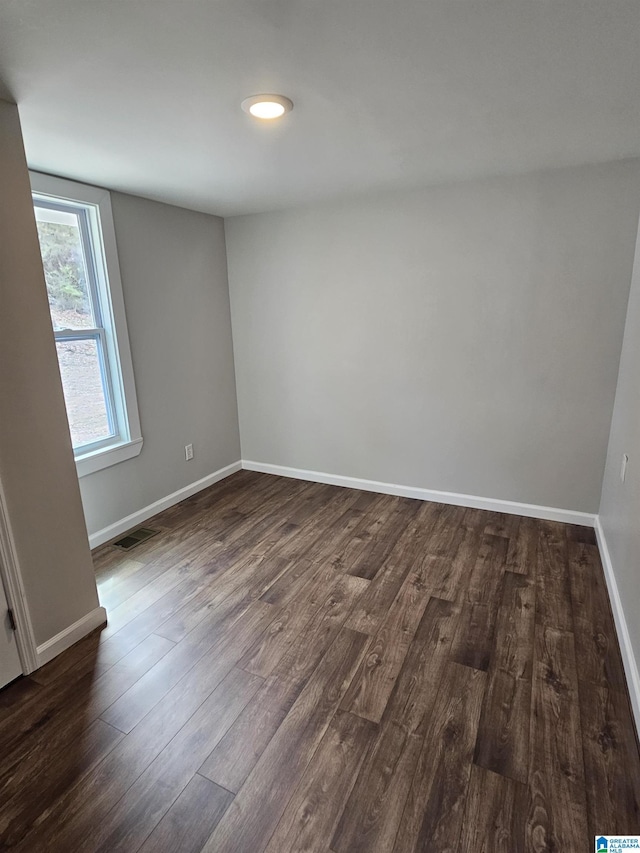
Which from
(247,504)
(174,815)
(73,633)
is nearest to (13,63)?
(73,633)

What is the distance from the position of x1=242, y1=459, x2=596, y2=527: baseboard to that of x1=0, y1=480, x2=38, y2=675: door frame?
2.45 meters

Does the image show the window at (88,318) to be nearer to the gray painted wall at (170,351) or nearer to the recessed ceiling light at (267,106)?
the gray painted wall at (170,351)

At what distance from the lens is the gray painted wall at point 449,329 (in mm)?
2723

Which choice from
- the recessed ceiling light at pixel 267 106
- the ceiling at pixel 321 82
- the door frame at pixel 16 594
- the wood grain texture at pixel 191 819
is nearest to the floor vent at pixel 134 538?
the door frame at pixel 16 594

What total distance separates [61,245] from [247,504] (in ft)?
7.12

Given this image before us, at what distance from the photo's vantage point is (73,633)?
208cm

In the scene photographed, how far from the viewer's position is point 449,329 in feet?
10.4

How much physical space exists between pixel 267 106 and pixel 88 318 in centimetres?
181

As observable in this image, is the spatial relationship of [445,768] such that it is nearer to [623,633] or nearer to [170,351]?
[623,633]

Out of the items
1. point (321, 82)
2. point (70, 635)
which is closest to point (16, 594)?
point (70, 635)

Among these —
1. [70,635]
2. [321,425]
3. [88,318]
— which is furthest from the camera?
[321,425]

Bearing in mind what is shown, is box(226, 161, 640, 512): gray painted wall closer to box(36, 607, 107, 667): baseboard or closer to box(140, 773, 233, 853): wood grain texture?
box(36, 607, 107, 667): baseboard

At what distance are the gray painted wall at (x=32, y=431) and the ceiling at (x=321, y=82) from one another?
0.42 metres

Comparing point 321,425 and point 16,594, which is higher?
point 321,425
